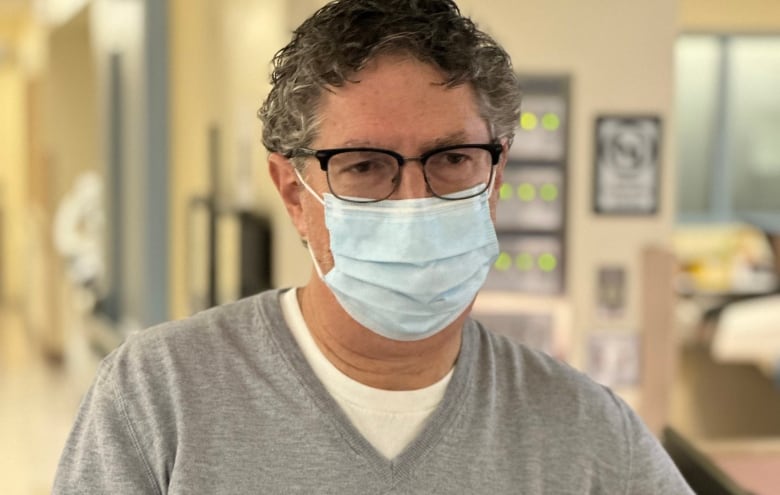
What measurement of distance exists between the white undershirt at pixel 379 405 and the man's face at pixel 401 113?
242mm

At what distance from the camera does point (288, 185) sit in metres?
1.34

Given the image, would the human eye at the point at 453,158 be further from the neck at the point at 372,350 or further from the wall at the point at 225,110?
the wall at the point at 225,110

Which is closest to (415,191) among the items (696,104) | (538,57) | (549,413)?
(549,413)

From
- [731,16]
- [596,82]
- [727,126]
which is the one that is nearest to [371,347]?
[596,82]

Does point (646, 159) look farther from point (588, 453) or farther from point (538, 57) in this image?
point (588, 453)

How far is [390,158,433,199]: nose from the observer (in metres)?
1.20

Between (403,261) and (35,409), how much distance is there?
19.5 ft

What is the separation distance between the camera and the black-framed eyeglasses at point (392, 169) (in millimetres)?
1202

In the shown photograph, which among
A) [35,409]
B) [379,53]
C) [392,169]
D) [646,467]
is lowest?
[35,409]

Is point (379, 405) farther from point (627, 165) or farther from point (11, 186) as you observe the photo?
point (11, 186)

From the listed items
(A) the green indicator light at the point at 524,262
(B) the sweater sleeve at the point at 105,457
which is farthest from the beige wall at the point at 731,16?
(B) the sweater sleeve at the point at 105,457

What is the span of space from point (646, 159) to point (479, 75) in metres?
1.75

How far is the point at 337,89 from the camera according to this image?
1201mm

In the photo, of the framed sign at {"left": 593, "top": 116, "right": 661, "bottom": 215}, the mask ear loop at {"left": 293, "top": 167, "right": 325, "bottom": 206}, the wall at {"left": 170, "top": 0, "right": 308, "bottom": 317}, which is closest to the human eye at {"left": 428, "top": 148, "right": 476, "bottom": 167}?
the mask ear loop at {"left": 293, "top": 167, "right": 325, "bottom": 206}
